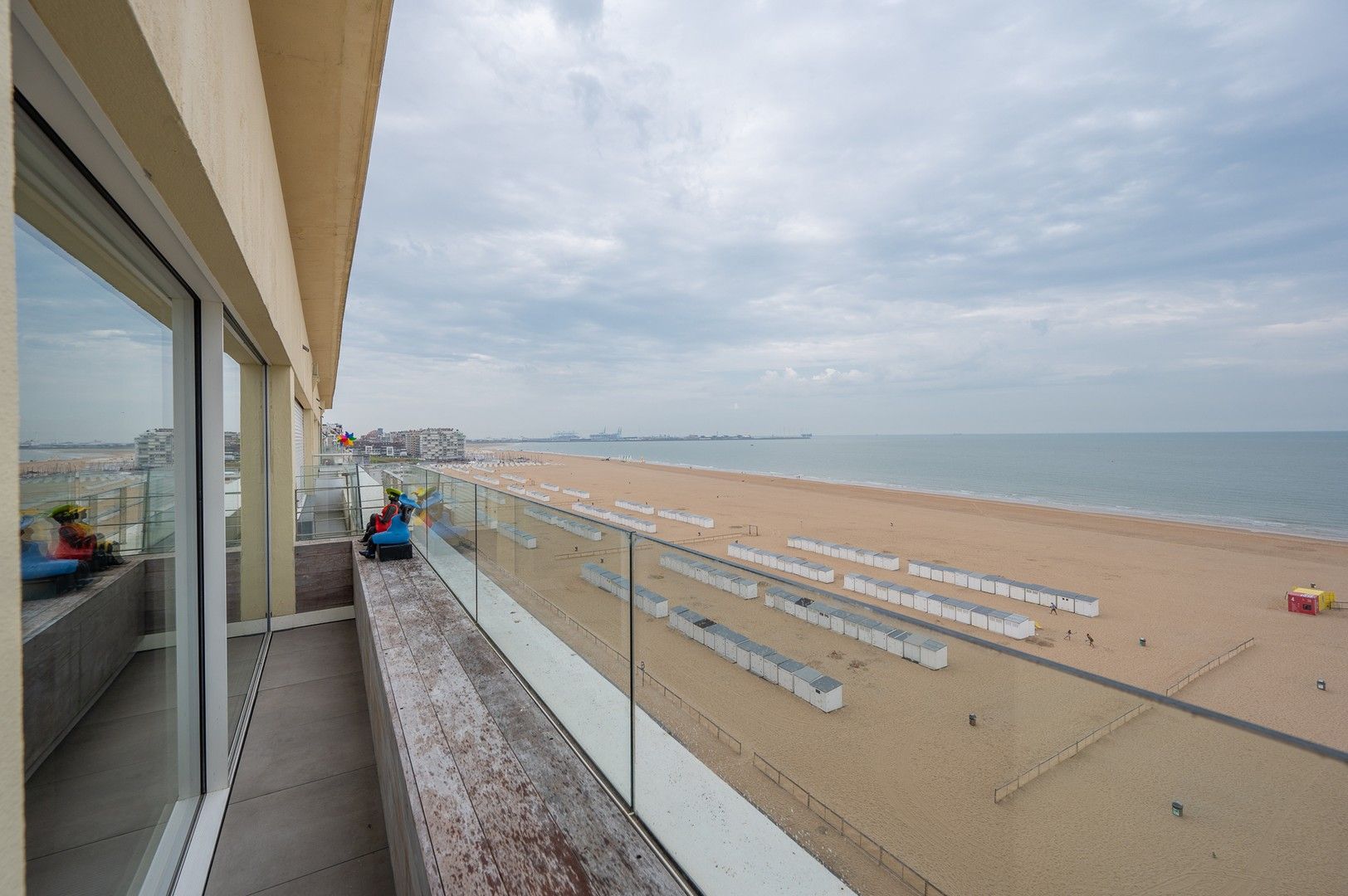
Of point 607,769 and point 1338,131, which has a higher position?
point 1338,131

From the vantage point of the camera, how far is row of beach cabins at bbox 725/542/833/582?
50.1 ft

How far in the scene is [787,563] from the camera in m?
16.5

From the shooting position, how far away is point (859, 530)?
2420 cm

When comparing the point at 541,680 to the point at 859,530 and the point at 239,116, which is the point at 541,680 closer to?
the point at 239,116

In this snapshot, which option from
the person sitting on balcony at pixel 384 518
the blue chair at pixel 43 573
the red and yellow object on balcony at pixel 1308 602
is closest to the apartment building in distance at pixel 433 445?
the person sitting on balcony at pixel 384 518

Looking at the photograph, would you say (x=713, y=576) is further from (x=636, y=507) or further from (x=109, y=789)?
(x=636, y=507)

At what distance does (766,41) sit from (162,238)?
12.7 meters

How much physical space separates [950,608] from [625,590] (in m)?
12.3

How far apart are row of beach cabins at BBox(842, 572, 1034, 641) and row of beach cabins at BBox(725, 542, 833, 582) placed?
1.03 metres

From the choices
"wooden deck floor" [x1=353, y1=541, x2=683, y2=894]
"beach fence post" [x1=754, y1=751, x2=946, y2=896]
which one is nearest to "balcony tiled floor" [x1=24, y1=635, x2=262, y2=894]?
"wooden deck floor" [x1=353, y1=541, x2=683, y2=894]

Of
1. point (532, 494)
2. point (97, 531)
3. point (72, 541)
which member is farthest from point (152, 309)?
point (532, 494)

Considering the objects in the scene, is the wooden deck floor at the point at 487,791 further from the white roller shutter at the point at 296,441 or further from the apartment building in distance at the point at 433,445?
the apartment building in distance at the point at 433,445

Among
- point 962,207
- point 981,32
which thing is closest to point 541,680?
point 981,32

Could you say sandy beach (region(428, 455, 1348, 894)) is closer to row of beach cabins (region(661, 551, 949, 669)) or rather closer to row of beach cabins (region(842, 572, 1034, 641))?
row of beach cabins (region(661, 551, 949, 669))
